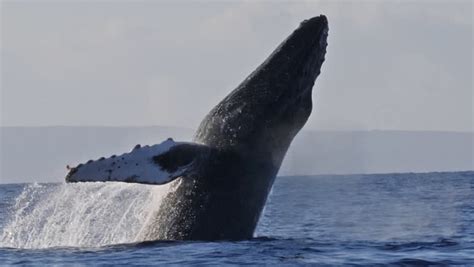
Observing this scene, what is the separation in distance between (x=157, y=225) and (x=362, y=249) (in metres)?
2.37

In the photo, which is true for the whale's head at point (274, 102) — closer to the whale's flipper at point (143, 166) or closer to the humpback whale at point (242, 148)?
→ the humpback whale at point (242, 148)

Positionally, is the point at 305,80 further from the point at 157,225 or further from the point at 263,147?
the point at 157,225

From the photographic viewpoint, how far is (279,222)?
91.0 ft

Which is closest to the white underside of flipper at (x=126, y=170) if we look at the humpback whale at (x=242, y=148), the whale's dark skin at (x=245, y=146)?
the humpback whale at (x=242, y=148)

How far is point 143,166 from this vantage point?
1216 cm

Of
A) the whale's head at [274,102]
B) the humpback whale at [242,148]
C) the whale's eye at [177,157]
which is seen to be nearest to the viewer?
the whale's eye at [177,157]

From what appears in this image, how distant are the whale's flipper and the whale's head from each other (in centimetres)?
78

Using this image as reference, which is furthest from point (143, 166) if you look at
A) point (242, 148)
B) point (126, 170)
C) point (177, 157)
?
point (242, 148)

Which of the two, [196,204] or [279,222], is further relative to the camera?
[279,222]

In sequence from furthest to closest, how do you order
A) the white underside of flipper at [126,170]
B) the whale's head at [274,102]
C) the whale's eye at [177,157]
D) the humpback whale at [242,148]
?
the whale's head at [274,102], the humpback whale at [242,148], the whale's eye at [177,157], the white underside of flipper at [126,170]

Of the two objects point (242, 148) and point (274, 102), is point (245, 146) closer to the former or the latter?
point (242, 148)

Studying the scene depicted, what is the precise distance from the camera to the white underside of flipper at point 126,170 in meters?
12.0

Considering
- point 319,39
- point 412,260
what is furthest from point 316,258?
point 319,39

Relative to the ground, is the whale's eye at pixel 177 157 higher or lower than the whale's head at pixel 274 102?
lower
